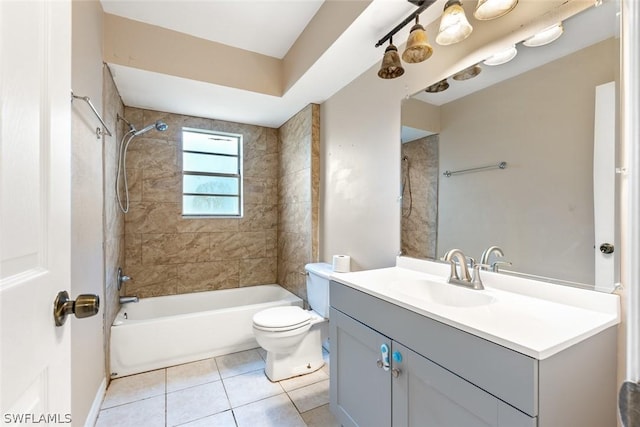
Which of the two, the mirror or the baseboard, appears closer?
the mirror

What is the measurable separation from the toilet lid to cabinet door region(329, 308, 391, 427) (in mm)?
529

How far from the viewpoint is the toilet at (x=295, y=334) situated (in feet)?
6.34

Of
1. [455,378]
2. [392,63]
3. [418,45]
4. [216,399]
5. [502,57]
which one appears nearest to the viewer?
[455,378]

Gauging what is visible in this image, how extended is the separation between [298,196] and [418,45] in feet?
5.90

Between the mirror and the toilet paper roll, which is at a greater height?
the mirror

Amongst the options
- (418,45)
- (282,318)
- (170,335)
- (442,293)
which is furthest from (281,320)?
(418,45)

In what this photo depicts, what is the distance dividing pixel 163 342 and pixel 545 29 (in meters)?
2.94

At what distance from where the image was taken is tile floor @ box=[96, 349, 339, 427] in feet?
5.33

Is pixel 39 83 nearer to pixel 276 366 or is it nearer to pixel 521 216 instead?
pixel 521 216

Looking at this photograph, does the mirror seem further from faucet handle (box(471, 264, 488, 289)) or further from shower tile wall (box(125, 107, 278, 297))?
shower tile wall (box(125, 107, 278, 297))

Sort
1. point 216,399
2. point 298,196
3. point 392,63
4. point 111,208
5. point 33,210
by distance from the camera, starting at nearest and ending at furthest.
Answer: point 33,210, point 392,63, point 216,399, point 111,208, point 298,196

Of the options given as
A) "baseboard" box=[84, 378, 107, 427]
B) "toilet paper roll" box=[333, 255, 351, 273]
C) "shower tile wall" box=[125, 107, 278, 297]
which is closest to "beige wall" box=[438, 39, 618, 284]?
"toilet paper roll" box=[333, 255, 351, 273]

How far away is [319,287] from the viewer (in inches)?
90.1

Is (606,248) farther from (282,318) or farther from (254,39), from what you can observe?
(254,39)
